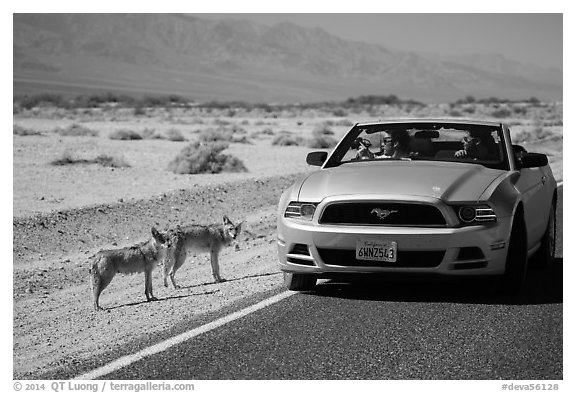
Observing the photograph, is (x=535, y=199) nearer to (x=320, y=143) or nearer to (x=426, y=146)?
(x=426, y=146)

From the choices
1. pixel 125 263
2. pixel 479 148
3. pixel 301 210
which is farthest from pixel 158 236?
pixel 479 148

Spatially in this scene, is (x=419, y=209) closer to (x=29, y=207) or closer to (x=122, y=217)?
(x=122, y=217)

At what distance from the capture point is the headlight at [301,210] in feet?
29.3

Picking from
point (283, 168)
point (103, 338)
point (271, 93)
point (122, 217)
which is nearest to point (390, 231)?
point (103, 338)

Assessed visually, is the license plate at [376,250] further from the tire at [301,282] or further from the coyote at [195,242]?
the coyote at [195,242]

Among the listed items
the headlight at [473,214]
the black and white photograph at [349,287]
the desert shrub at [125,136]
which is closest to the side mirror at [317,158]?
the black and white photograph at [349,287]

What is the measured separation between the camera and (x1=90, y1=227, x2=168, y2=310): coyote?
10.3 metres

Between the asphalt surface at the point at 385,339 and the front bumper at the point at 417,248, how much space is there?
0.34m

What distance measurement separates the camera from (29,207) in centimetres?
1866

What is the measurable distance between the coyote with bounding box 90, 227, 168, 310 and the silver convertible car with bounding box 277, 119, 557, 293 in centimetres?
166

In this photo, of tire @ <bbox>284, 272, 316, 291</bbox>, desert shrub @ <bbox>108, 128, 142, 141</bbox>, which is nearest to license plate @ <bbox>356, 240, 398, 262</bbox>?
tire @ <bbox>284, 272, 316, 291</bbox>

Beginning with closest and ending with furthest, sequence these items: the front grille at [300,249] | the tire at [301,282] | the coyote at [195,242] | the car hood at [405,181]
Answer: the car hood at [405,181], the front grille at [300,249], the tire at [301,282], the coyote at [195,242]

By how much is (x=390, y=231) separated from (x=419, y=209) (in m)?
0.32
